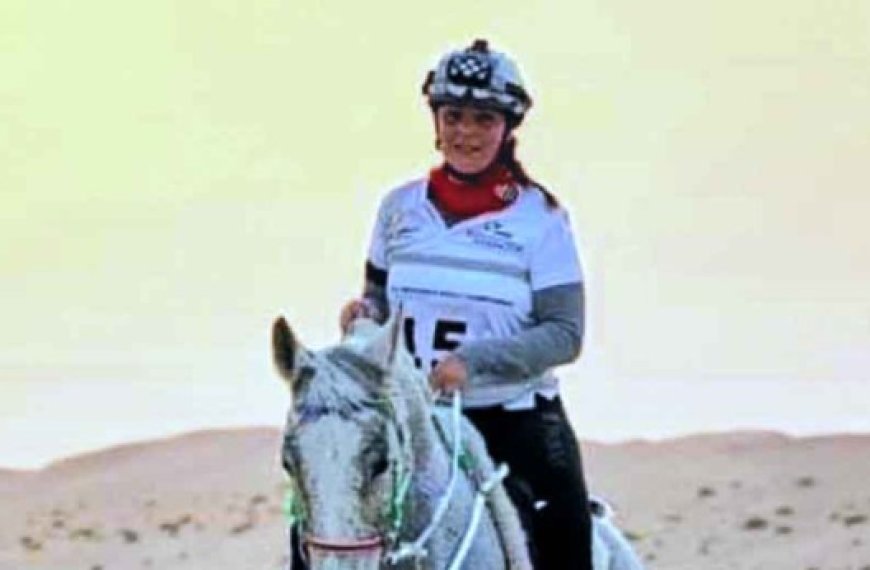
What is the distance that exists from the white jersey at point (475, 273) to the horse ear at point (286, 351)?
88cm

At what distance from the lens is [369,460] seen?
257 inches

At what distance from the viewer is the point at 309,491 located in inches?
253

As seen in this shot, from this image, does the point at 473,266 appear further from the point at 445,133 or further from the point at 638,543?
the point at 638,543

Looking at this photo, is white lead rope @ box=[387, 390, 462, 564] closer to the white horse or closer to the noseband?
the white horse

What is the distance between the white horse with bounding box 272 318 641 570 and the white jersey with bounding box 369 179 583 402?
38cm

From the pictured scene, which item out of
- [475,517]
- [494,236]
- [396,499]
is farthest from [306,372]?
[494,236]

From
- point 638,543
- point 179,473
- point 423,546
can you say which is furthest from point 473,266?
point 179,473

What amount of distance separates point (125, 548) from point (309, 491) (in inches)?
926

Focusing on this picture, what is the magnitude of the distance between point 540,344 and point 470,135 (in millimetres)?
576

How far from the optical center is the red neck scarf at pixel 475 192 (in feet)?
25.2

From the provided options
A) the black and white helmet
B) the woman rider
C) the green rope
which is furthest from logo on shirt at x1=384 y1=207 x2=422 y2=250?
the green rope

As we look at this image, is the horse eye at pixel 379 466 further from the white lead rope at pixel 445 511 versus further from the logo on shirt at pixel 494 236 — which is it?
the logo on shirt at pixel 494 236

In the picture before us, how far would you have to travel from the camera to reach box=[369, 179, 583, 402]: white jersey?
753cm

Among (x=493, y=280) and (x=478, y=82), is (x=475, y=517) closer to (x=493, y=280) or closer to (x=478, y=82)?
(x=493, y=280)
